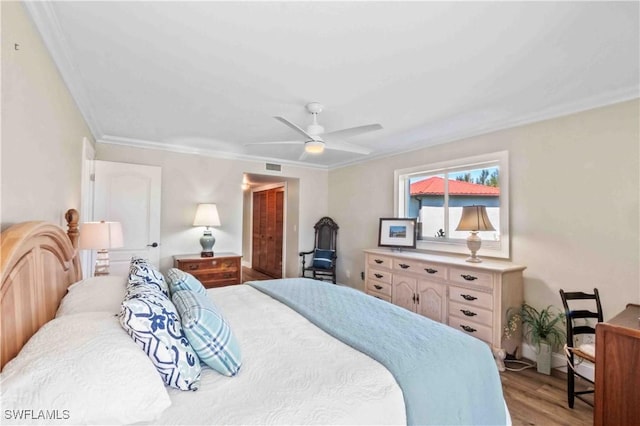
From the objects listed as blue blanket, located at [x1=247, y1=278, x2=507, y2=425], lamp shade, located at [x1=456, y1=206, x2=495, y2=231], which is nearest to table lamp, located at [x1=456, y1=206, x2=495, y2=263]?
lamp shade, located at [x1=456, y1=206, x2=495, y2=231]

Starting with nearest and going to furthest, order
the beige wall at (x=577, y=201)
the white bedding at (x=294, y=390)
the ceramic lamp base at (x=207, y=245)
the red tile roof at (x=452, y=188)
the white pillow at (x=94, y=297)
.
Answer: the white bedding at (x=294, y=390) → the white pillow at (x=94, y=297) → the beige wall at (x=577, y=201) → the red tile roof at (x=452, y=188) → the ceramic lamp base at (x=207, y=245)

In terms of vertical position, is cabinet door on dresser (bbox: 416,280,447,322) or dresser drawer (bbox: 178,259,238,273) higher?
dresser drawer (bbox: 178,259,238,273)

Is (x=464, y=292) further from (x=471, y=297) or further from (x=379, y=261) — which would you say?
(x=379, y=261)

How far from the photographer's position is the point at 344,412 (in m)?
1.02

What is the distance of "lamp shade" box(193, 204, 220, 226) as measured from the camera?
4219mm

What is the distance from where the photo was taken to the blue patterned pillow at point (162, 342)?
1.05 m

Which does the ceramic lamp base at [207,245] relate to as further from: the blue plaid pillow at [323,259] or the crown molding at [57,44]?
the crown molding at [57,44]

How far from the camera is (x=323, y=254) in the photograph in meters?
5.16

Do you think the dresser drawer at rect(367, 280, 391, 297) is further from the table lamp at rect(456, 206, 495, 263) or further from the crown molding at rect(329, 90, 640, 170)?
the crown molding at rect(329, 90, 640, 170)

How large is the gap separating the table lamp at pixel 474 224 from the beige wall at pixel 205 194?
3.00 m

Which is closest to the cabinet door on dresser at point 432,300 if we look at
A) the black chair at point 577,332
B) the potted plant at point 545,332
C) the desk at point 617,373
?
the potted plant at point 545,332

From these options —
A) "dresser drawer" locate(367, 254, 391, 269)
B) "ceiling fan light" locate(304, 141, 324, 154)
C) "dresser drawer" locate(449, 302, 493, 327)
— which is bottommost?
"dresser drawer" locate(449, 302, 493, 327)

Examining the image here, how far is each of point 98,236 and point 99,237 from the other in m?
0.01

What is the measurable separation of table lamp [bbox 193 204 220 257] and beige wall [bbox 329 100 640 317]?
3.43 meters
